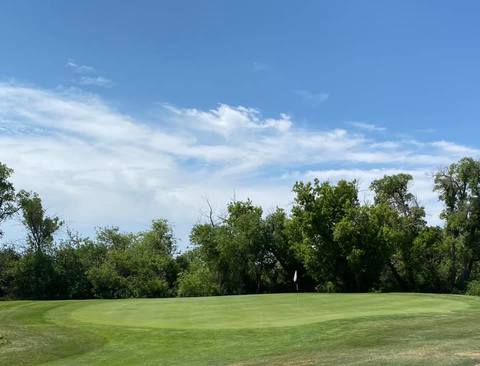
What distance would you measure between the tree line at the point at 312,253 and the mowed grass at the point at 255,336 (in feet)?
83.6

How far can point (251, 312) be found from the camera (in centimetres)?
2497

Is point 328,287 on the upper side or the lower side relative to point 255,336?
lower

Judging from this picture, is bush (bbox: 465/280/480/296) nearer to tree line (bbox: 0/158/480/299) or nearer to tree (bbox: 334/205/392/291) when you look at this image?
tree line (bbox: 0/158/480/299)

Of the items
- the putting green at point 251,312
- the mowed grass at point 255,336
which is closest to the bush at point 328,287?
the putting green at point 251,312

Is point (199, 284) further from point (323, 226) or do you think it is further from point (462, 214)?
point (462, 214)

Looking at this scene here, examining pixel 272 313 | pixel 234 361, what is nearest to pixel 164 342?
pixel 234 361

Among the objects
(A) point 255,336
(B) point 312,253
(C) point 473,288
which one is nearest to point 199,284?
(B) point 312,253

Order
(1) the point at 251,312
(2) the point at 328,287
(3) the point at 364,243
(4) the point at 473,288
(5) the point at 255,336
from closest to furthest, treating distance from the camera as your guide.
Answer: (5) the point at 255,336
(1) the point at 251,312
(3) the point at 364,243
(2) the point at 328,287
(4) the point at 473,288

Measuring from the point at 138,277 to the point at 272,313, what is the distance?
38.6 metres

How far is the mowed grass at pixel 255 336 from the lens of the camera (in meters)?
13.7

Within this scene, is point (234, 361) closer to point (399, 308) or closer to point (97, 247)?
point (399, 308)

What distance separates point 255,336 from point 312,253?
1371 inches

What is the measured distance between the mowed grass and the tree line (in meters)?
25.5

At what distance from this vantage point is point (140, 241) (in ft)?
273
